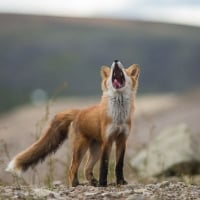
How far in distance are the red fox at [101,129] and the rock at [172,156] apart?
4.10 metres

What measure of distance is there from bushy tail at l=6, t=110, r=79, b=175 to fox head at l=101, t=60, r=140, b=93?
72 cm

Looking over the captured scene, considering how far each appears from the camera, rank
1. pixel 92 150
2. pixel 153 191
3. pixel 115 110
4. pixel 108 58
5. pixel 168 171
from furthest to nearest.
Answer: pixel 108 58
pixel 168 171
pixel 92 150
pixel 115 110
pixel 153 191

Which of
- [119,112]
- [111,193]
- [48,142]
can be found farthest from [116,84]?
[111,193]

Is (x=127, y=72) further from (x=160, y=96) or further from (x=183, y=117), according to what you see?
(x=160, y=96)

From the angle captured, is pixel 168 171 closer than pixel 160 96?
Yes

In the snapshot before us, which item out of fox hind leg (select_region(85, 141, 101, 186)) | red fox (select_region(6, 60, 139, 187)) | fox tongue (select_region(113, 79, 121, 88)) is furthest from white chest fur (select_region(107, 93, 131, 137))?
fox hind leg (select_region(85, 141, 101, 186))

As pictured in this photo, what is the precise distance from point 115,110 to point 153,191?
45.5 inches

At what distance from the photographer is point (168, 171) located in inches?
535

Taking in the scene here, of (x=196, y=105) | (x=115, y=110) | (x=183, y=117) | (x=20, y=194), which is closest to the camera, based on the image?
→ (x=20, y=194)

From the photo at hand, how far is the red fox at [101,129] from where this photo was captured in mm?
8461

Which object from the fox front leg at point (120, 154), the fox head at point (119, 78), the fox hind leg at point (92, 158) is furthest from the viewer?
the fox hind leg at point (92, 158)

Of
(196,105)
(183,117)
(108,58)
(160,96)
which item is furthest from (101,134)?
(108,58)

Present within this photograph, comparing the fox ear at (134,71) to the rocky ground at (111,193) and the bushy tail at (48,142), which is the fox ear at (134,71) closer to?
the bushy tail at (48,142)

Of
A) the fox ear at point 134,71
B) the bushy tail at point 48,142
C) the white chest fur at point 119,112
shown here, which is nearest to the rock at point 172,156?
the bushy tail at point 48,142
